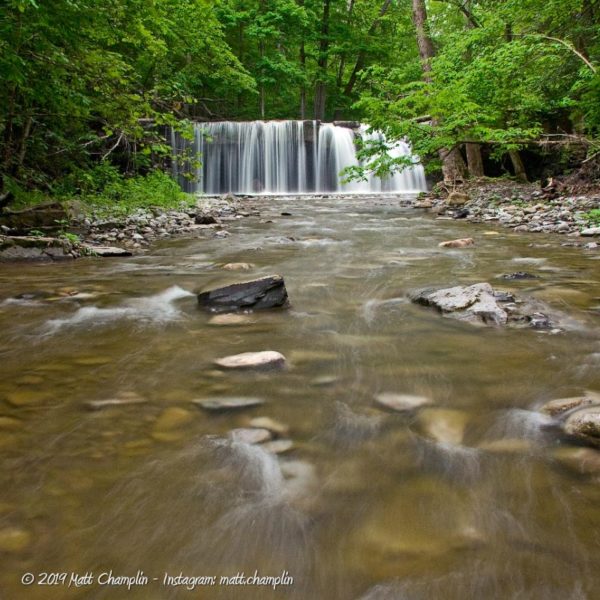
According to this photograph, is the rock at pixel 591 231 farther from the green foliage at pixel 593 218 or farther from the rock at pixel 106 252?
the rock at pixel 106 252

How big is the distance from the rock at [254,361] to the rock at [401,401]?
58cm

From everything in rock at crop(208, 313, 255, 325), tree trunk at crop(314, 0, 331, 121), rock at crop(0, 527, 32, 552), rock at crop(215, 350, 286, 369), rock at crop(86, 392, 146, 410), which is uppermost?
tree trunk at crop(314, 0, 331, 121)

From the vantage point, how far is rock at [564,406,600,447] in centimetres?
164

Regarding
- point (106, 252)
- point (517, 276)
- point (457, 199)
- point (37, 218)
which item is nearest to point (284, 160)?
point (457, 199)

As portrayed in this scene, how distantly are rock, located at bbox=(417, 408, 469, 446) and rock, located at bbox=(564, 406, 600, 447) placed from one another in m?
0.37

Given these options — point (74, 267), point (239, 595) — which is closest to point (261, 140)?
point (74, 267)

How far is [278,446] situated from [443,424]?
0.67m

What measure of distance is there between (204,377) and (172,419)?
1.35 feet

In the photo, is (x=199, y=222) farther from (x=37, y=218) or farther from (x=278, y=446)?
(x=278, y=446)

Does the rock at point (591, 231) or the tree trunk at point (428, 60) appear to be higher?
the tree trunk at point (428, 60)


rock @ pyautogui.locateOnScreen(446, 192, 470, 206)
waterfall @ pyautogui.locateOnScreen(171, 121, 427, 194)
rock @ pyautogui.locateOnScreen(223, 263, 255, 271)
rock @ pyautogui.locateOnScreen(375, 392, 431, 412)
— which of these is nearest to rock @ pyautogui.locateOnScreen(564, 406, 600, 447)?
rock @ pyautogui.locateOnScreen(375, 392, 431, 412)

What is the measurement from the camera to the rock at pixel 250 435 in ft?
5.70

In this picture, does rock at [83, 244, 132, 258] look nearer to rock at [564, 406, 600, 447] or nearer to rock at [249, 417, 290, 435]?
rock at [249, 417, 290, 435]

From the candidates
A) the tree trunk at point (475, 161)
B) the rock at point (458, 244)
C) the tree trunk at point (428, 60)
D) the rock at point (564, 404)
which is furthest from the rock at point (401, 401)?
the tree trunk at point (475, 161)
